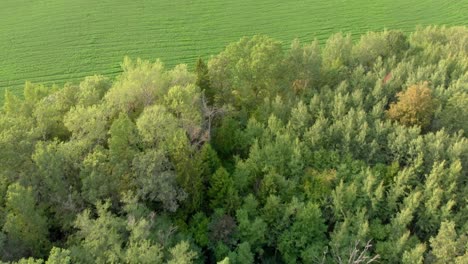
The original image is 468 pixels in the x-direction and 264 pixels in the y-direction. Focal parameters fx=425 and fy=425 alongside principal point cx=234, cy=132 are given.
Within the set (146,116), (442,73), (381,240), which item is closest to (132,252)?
(146,116)

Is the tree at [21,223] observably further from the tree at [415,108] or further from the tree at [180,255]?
the tree at [415,108]

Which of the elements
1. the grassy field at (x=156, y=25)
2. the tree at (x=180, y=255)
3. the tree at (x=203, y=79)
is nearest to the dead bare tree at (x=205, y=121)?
the tree at (x=203, y=79)

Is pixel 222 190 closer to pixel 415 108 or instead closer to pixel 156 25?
pixel 415 108

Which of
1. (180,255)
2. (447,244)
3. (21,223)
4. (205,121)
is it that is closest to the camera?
(180,255)

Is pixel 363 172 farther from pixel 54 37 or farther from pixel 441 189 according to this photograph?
pixel 54 37

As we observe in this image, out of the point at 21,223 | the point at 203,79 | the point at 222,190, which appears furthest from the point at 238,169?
the point at 21,223

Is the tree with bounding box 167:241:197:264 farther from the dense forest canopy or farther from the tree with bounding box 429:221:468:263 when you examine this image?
the tree with bounding box 429:221:468:263
